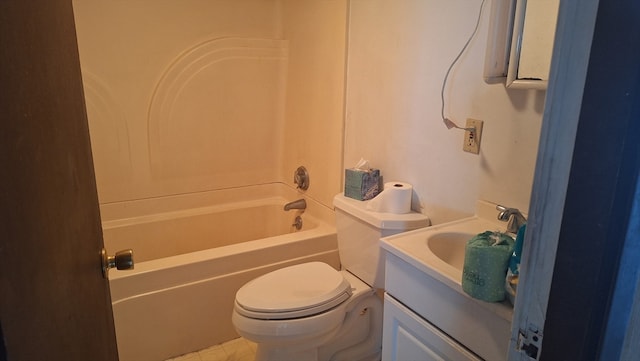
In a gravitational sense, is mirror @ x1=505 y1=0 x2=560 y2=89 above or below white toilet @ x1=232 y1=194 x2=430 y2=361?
above

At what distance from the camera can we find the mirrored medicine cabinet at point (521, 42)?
115 centimetres

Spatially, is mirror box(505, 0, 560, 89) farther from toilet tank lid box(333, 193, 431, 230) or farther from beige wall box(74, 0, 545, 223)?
toilet tank lid box(333, 193, 431, 230)

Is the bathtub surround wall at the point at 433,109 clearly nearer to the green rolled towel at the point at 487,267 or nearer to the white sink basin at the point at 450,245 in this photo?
the white sink basin at the point at 450,245

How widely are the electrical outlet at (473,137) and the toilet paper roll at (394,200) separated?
0.95 ft

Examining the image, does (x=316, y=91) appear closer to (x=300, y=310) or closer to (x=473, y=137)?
(x=473, y=137)

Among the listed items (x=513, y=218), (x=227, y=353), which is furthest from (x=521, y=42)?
(x=227, y=353)

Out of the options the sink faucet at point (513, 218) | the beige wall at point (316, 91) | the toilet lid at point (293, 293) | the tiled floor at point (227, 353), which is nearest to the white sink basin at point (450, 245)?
the sink faucet at point (513, 218)

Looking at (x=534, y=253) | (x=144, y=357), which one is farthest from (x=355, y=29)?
(x=144, y=357)

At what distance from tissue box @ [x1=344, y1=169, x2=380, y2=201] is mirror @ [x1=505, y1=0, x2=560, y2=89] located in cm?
71

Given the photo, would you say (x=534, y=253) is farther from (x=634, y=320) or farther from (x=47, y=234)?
(x=47, y=234)

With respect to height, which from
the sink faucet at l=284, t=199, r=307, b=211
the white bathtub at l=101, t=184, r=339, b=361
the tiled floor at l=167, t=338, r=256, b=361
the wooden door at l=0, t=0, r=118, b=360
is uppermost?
the wooden door at l=0, t=0, r=118, b=360

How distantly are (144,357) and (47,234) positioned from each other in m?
1.59

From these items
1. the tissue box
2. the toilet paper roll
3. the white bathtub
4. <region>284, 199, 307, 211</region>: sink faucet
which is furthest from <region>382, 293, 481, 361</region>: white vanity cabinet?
<region>284, 199, 307, 211</region>: sink faucet

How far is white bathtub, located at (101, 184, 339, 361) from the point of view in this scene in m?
1.84
